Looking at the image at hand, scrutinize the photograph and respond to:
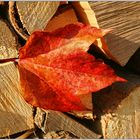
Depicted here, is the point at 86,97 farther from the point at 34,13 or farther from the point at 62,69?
the point at 34,13

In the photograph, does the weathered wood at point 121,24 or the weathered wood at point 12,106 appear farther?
the weathered wood at point 12,106

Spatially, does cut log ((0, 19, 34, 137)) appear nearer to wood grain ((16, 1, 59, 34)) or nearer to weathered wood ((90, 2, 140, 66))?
wood grain ((16, 1, 59, 34))

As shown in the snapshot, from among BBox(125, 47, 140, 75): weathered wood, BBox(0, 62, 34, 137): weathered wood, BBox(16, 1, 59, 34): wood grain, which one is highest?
BBox(16, 1, 59, 34): wood grain

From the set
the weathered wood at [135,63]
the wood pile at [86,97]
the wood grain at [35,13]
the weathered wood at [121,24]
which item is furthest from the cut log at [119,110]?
the wood grain at [35,13]

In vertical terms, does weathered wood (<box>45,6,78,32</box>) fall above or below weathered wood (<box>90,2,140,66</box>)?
above

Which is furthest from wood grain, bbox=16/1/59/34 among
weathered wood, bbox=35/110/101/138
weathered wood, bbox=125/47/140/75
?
weathered wood, bbox=125/47/140/75

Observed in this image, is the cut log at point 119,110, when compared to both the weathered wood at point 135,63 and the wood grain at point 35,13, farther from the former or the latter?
the wood grain at point 35,13

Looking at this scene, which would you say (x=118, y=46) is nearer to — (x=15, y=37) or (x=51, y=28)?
(x=51, y=28)

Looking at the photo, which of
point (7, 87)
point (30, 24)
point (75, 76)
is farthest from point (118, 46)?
point (7, 87)

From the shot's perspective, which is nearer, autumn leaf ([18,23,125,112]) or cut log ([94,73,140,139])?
autumn leaf ([18,23,125,112])
